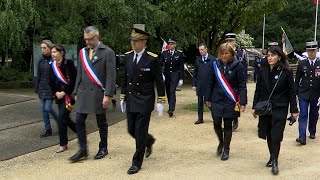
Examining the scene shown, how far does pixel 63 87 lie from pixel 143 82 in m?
1.60

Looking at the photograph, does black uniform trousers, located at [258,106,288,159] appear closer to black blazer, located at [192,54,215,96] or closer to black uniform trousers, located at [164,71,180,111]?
black blazer, located at [192,54,215,96]

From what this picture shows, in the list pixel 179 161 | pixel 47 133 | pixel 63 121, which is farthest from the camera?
pixel 47 133

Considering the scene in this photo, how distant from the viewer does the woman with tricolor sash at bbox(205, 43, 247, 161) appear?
623 centimetres

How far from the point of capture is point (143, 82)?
5832 millimetres

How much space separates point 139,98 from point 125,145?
1641mm

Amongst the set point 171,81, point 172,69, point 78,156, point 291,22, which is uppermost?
point 291,22

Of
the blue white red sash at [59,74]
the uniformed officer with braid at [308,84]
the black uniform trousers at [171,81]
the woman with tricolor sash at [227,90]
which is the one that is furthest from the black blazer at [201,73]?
the blue white red sash at [59,74]

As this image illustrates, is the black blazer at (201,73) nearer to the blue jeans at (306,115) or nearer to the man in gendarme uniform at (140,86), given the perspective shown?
the blue jeans at (306,115)

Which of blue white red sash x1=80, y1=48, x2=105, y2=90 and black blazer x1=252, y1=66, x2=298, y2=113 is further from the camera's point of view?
blue white red sash x1=80, y1=48, x2=105, y2=90

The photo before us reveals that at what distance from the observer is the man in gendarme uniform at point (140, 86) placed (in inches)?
227

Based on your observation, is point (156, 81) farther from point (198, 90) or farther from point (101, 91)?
point (198, 90)

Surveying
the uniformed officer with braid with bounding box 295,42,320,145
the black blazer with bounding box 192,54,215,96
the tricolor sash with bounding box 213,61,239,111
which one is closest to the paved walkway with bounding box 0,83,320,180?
the uniformed officer with braid with bounding box 295,42,320,145

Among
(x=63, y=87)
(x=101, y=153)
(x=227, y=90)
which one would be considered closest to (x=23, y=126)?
(x=63, y=87)

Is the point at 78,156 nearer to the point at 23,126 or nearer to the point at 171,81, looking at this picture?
the point at 23,126
